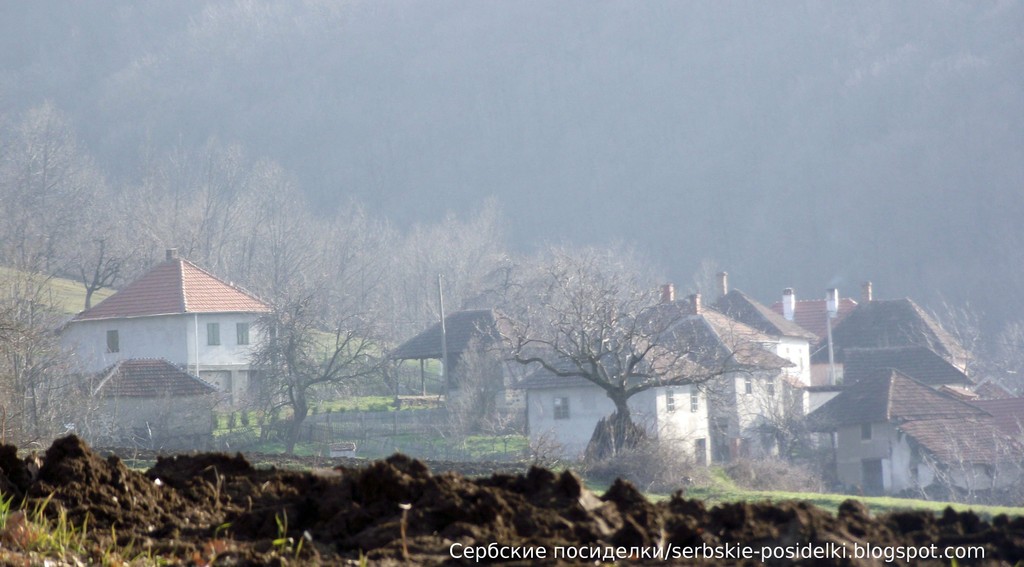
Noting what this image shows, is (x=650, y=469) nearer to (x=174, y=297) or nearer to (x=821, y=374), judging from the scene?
(x=174, y=297)

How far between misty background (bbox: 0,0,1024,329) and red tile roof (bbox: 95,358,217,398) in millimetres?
69313

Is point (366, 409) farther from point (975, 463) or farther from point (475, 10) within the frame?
point (475, 10)

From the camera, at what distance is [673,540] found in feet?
18.4

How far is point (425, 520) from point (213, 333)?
2218 inches

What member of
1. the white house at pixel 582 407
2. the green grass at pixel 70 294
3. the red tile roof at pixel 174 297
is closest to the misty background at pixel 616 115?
the green grass at pixel 70 294

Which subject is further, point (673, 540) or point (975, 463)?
point (975, 463)

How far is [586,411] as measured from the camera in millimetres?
44750

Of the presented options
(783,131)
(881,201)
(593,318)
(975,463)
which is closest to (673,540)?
(593,318)

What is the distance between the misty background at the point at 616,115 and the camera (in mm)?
124375

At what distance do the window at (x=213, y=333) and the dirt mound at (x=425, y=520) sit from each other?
5420 cm

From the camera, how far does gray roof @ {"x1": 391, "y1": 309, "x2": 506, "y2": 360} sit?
5797 cm

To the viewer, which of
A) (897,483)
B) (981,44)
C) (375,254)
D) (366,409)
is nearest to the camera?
(897,483)

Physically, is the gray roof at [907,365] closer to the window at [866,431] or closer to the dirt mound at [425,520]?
the window at [866,431]

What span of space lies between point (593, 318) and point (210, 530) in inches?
1033
